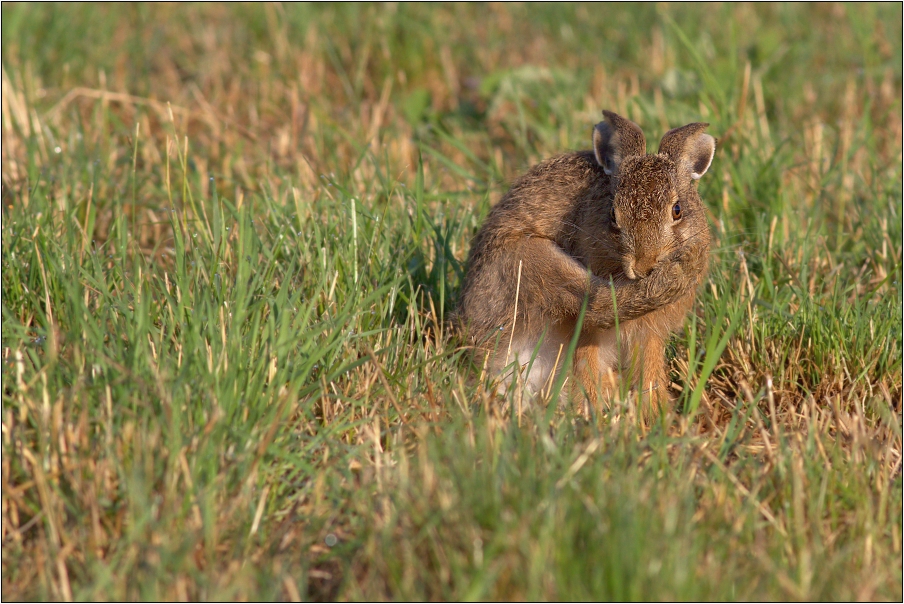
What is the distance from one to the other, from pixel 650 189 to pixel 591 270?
51 cm

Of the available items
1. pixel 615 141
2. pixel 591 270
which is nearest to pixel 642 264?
pixel 591 270

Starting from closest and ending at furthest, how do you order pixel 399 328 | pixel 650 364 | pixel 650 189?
pixel 650 189, pixel 399 328, pixel 650 364

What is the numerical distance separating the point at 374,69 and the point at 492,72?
2.69 feet

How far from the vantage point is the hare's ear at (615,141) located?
3941 mm

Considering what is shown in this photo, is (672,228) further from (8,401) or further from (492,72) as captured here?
(492,72)

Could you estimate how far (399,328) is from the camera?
13.0 ft

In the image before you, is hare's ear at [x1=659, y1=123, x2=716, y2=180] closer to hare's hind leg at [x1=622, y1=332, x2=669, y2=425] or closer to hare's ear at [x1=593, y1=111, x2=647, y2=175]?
hare's ear at [x1=593, y1=111, x2=647, y2=175]

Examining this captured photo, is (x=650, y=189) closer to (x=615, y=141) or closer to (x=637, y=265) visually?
(x=637, y=265)

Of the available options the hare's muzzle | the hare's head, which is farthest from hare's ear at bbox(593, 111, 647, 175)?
the hare's muzzle

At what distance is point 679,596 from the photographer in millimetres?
2453

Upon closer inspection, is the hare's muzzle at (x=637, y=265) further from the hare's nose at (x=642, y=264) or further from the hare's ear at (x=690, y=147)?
the hare's ear at (x=690, y=147)

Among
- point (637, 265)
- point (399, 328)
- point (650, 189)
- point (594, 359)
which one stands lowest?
point (594, 359)

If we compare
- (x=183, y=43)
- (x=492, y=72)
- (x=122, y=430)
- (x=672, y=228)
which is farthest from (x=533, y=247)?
(x=183, y=43)

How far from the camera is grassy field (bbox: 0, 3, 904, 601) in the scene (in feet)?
8.79
